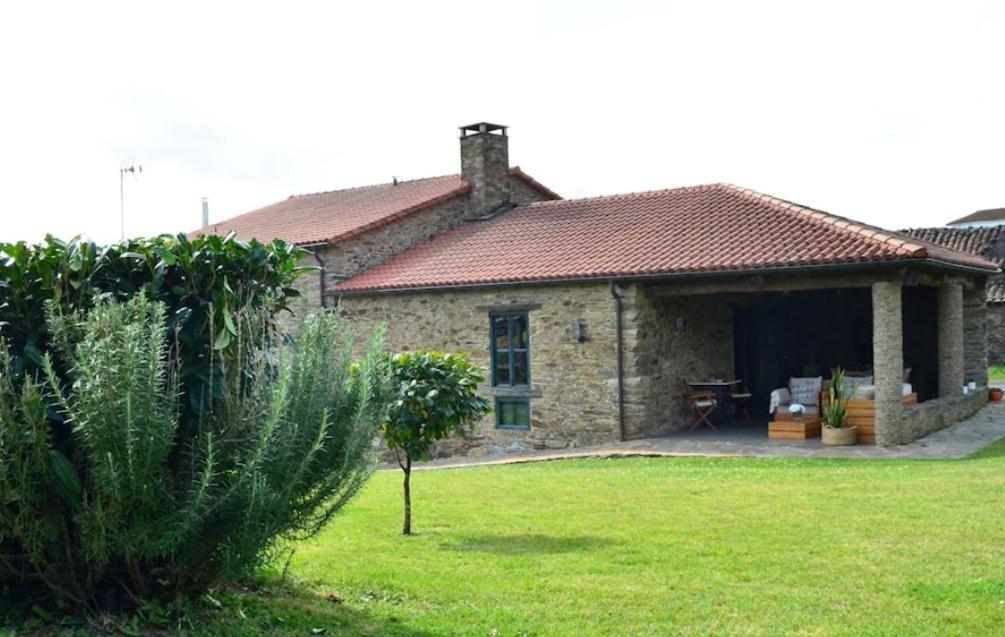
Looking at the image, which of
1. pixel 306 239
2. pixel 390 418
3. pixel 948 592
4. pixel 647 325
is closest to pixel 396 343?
pixel 306 239

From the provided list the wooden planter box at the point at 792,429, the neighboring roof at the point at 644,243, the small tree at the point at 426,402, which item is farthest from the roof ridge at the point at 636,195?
the small tree at the point at 426,402

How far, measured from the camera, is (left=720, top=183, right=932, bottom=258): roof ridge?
49.9ft

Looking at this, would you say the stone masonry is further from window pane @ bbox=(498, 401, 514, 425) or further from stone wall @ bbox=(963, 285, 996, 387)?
stone wall @ bbox=(963, 285, 996, 387)

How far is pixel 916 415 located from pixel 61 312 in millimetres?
13686

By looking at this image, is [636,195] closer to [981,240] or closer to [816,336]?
[816,336]

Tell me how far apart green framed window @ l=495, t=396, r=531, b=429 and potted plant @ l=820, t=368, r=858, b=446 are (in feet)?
16.3

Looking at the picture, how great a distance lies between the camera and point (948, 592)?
6.93 metres

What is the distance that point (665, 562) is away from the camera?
8.13 m

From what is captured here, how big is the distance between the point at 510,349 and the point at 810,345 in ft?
22.6

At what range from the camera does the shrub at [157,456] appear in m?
5.23

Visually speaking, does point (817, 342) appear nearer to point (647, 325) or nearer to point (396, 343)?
point (647, 325)

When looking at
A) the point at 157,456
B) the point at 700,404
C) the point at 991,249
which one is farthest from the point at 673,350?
the point at 991,249

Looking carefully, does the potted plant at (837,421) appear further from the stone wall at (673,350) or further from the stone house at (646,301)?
the stone wall at (673,350)

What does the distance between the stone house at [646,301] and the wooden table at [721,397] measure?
1.00 ft
